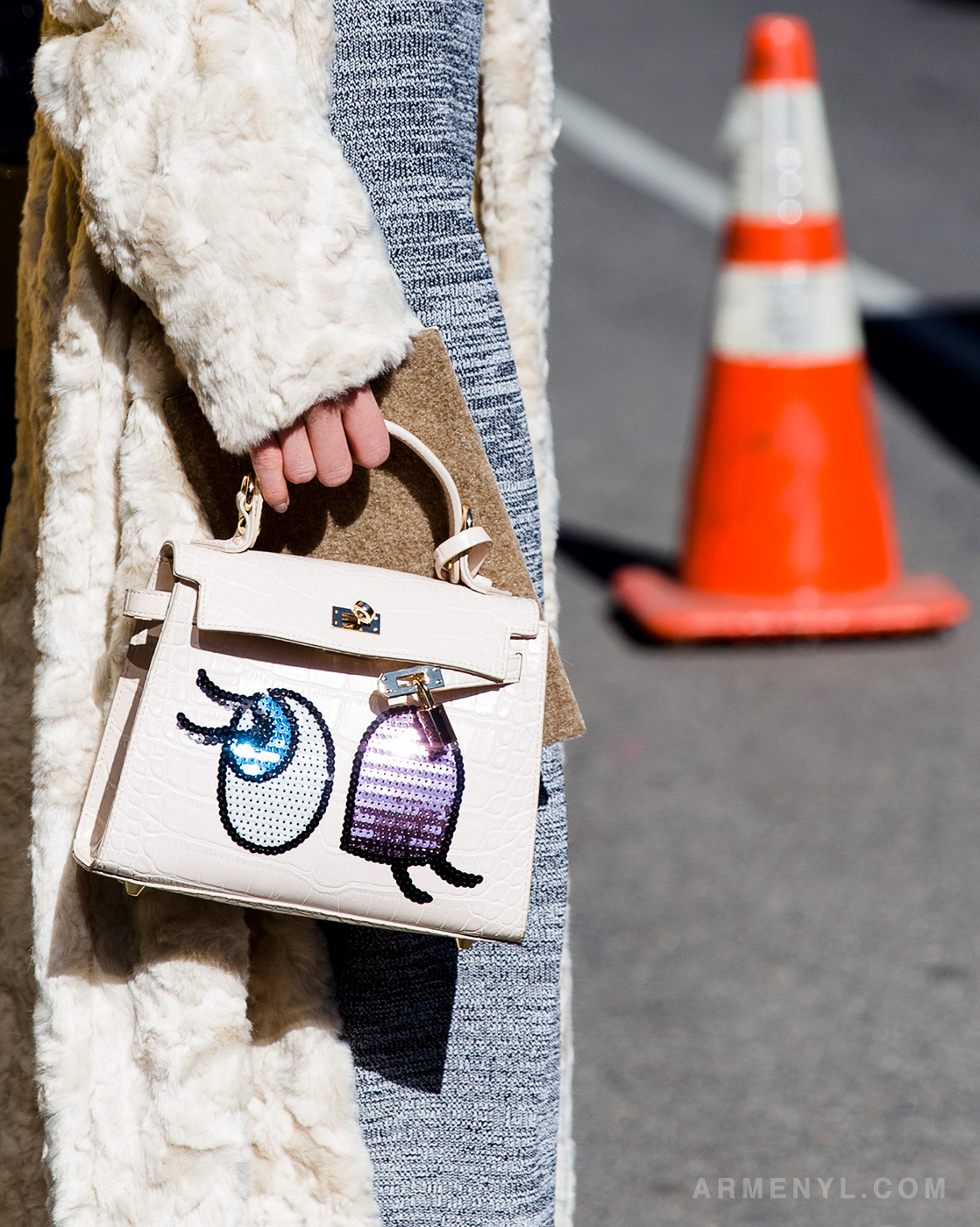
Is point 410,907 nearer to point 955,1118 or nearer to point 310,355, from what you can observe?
point 310,355

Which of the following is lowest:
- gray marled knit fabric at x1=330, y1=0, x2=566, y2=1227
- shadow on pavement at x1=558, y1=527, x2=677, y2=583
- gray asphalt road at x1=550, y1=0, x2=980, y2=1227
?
gray asphalt road at x1=550, y1=0, x2=980, y2=1227

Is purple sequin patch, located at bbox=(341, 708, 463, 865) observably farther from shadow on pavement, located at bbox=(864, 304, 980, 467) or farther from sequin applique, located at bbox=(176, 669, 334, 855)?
shadow on pavement, located at bbox=(864, 304, 980, 467)

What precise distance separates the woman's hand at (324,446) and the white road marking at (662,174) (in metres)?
5.29

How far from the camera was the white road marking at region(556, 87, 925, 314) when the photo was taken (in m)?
6.34

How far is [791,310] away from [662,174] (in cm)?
523

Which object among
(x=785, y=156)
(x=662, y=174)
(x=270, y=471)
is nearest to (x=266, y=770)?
(x=270, y=471)

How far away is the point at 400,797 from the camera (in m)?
1.18

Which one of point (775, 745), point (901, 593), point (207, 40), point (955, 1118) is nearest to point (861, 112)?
point (901, 593)

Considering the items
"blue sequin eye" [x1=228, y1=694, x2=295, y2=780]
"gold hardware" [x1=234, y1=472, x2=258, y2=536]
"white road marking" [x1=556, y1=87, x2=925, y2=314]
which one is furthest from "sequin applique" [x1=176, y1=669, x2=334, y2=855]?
"white road marking" [x1=556, y1=87, x2=925, y2=314]

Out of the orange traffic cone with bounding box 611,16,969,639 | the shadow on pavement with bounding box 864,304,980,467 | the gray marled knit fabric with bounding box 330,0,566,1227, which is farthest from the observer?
the shadow on pavement with bounding box 864,304,980,467

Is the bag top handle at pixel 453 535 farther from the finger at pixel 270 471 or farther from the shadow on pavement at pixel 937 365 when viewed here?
the shadow on pavement at pixel 937 365

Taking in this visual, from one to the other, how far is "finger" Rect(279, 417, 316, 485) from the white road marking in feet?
17.5

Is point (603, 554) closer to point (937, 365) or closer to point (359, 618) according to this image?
point (937, 365)

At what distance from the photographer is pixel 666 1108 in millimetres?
2246
